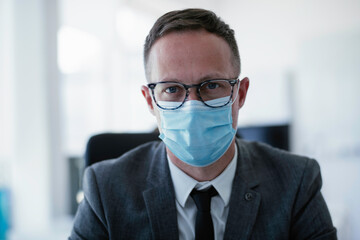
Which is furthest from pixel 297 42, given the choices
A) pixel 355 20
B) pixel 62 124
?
pixel 62 124

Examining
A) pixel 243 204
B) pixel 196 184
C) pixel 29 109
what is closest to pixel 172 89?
pixel 196 184

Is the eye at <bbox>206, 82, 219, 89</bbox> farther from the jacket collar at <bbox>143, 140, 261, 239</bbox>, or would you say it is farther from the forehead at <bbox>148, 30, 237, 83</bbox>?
the jacket collar at <bbox>143, 140, 261, 239</bbox>

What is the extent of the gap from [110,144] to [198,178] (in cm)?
46

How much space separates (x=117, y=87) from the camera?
10.2 ft

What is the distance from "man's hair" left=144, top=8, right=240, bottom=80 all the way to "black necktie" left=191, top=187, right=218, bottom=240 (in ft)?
1.46

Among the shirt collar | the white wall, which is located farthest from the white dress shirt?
the white wall

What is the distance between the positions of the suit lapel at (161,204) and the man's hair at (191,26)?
1.28 feet

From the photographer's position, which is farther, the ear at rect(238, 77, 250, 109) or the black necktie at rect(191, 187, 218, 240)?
the ear at rect(238, 77, 250, 109)

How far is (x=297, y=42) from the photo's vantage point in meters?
3.63

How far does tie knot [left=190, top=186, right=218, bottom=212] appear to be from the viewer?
1.01m

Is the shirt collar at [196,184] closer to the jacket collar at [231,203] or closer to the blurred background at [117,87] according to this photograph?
the jacket collar at [231,203]

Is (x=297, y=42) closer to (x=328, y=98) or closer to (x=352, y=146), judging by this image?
(x=328, y=98)

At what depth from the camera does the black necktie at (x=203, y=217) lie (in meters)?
0.99

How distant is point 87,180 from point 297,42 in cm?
323
